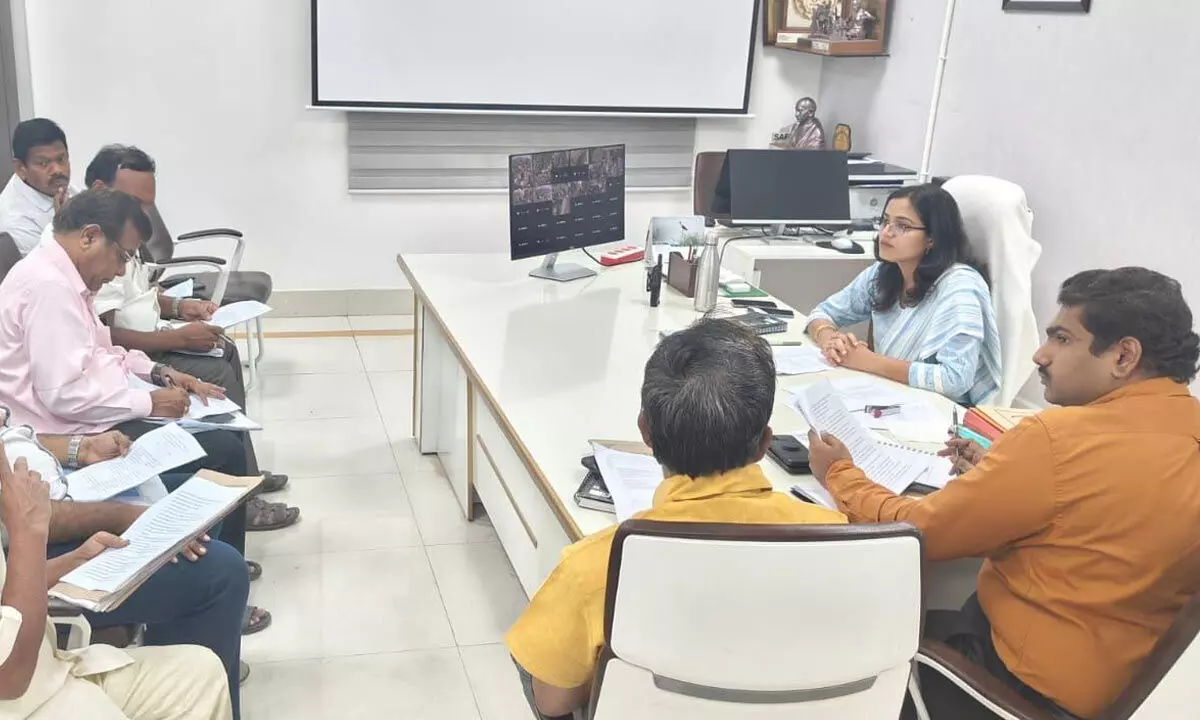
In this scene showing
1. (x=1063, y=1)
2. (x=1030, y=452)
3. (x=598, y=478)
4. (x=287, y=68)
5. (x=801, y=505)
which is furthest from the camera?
(x=287, y=68)

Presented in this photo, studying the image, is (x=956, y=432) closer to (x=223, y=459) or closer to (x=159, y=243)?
(x=223, y=459)

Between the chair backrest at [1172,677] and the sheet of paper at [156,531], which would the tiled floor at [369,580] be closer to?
the sheet of paper at [156,531]

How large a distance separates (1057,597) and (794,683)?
62 cm

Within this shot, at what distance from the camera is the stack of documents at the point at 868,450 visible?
2.06 meters

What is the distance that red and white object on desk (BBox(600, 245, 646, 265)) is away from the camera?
3766mm

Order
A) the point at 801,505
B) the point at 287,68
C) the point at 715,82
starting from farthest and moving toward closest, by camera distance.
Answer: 1. the point at 715,82
2. the point at 287,68
3. the point at 801,505

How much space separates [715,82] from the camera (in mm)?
5414

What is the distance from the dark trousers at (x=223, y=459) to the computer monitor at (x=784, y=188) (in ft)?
7.84

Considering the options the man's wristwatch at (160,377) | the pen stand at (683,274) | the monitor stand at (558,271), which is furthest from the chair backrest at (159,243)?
the pen stand at (683,274)

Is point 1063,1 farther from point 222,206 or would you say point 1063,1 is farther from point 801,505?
point 222,206

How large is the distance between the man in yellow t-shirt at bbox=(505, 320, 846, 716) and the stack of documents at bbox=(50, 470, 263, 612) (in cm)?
74

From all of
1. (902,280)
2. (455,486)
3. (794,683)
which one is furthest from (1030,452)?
(455,486)

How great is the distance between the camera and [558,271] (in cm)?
361

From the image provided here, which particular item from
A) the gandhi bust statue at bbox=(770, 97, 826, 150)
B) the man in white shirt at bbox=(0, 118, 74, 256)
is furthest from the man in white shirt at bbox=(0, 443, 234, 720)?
the gandhi bust statue at bbox=(770, 97, 826, 150)
